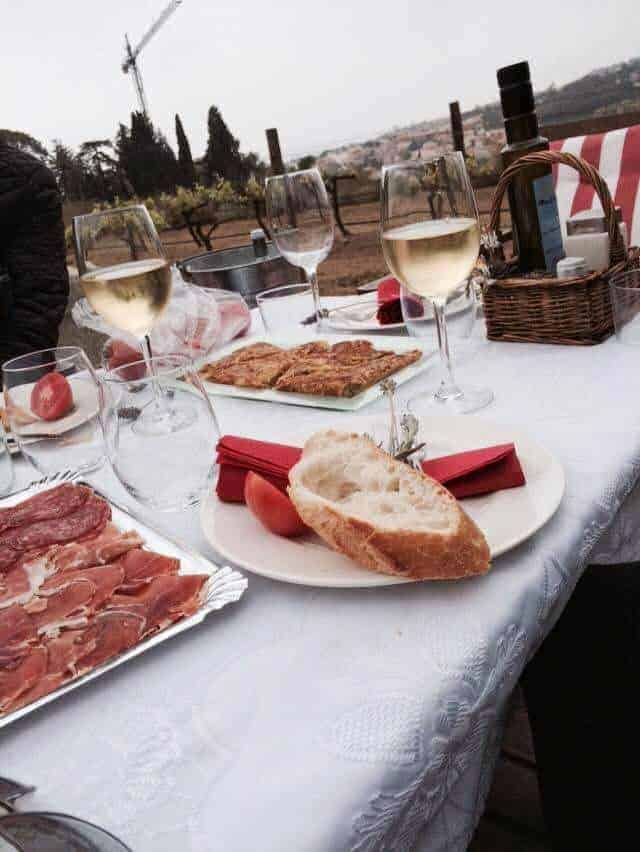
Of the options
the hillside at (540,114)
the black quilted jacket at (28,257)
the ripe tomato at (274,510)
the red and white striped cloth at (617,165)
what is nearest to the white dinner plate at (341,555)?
the ripe tomato at (274,510)

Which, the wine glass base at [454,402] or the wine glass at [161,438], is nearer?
the wine glass at [161,438]

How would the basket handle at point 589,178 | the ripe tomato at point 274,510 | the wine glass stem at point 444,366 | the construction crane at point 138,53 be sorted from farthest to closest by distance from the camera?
the construction crane at point 138,53, the basket handle at point 589,178, the wine glass stem at point 444,366, the ripe tomato at point 274,510

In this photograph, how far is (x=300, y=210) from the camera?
131cm

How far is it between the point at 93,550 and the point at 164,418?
0.46ft

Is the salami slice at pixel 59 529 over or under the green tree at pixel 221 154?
under

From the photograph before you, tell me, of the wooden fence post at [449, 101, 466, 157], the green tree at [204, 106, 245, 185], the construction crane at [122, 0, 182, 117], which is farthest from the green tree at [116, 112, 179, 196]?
the wooden fence post at [449, 101, 466, 157]

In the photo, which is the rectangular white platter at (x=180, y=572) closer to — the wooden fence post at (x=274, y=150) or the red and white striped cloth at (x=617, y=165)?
the red and white striped cloth at (x=617, y=165)

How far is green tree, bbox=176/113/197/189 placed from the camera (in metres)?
8.58

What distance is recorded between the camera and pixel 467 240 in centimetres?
94

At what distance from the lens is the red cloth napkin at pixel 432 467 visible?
0.65m

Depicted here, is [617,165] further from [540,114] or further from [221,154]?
[221,154]

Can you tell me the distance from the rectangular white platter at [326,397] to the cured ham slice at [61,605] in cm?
50

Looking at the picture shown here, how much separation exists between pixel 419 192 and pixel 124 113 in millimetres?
8496

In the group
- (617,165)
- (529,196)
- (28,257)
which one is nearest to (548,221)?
(529,196)
